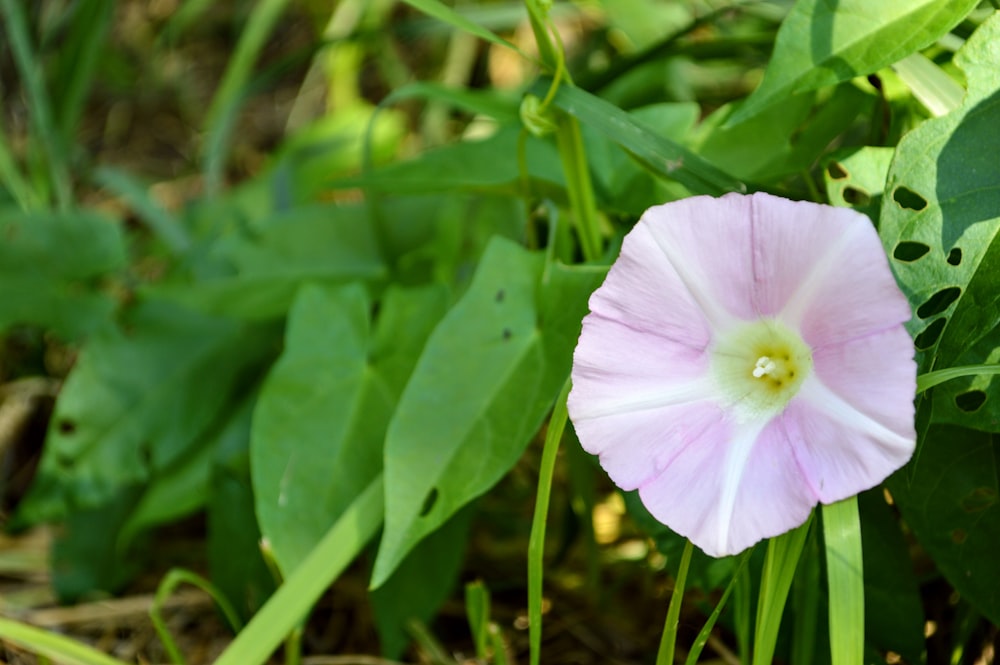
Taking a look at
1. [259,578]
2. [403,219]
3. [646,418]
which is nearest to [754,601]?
[646,418]

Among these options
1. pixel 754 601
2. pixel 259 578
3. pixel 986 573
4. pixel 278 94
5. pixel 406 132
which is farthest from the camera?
pixel 278 94

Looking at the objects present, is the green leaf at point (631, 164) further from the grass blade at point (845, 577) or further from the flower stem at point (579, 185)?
the grass blade at point (845, 577)

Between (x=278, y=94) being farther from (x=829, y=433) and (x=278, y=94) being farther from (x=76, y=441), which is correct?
(x=829, y=433)

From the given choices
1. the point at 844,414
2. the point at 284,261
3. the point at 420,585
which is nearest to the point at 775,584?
the point at 844,414

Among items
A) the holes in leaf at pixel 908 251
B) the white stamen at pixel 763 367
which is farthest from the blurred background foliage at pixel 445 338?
the white stamen at pixel 763 367

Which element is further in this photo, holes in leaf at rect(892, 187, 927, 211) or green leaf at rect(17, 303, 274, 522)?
green leaf at rect(17, 303, 274, 522)

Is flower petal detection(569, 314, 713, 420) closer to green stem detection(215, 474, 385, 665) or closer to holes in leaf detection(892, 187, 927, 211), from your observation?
holes in leaf detection(892, 187, 927, 211)

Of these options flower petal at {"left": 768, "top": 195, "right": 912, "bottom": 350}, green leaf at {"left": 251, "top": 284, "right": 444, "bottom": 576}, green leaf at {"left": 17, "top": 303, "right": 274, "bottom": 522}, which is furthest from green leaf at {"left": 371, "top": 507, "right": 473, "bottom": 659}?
flower petal at {"left": 768, "top": 195, "right": 912, "bottom": 350}
